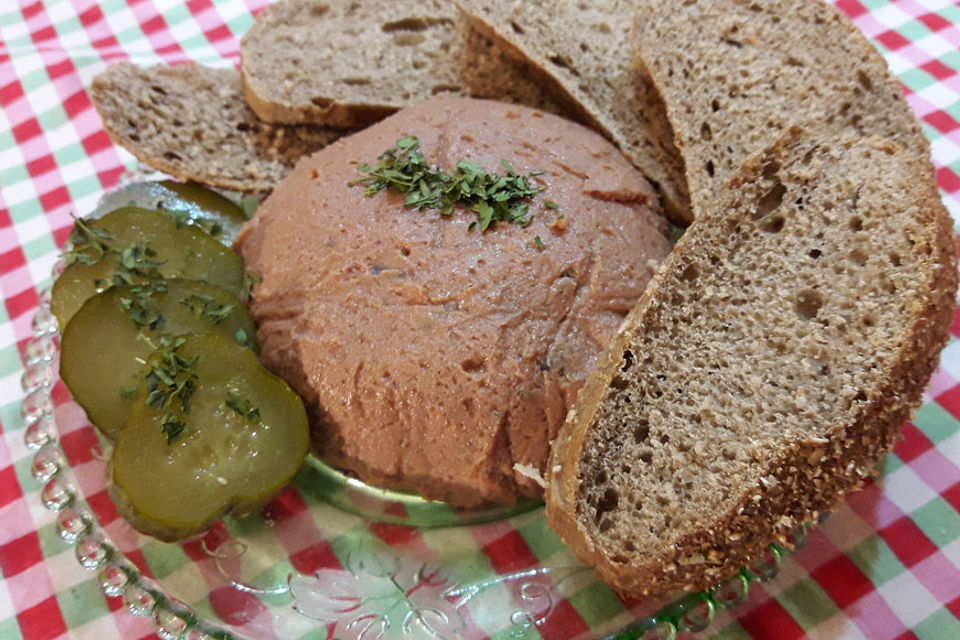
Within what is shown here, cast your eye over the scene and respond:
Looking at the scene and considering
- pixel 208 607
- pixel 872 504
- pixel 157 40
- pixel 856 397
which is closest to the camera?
pixel 856 397

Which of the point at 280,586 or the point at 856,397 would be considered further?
the point at 280,586

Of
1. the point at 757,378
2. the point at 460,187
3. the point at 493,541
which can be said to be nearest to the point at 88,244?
the point at 460,187

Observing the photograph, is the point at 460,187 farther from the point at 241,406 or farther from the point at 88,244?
the point at 88,244

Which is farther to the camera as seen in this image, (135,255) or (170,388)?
(135,255)

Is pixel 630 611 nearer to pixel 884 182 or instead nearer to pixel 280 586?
pixel 280 586

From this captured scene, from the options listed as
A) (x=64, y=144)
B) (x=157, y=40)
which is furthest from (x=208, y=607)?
(x=157, y=40)

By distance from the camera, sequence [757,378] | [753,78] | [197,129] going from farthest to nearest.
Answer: [197,129], [753,78], [757,378]
